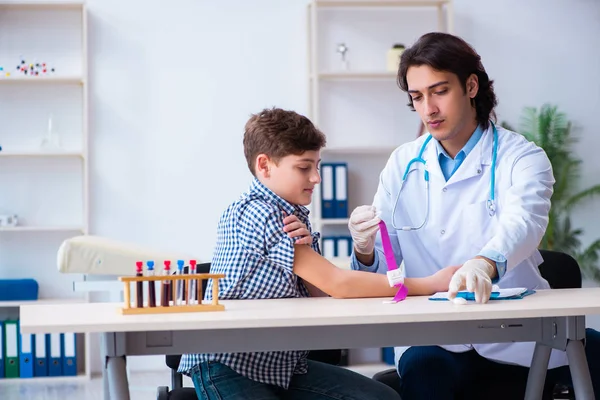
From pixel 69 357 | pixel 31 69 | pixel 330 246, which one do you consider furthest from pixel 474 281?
pixel 31 69

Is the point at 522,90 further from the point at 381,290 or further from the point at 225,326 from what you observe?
the point at 225,326

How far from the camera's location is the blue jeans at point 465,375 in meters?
1.99

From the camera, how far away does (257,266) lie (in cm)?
191

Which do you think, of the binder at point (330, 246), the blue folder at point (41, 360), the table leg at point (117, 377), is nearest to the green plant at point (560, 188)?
the binder at point (330, 246)

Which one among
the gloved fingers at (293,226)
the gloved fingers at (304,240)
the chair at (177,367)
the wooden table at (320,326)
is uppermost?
the gloved fingers at (293,226)

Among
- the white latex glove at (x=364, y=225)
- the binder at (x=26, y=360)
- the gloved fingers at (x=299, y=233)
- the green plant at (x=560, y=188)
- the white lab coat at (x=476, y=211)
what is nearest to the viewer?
the gloved fingers at (x=299, y=233)

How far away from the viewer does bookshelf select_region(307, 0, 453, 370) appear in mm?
4980

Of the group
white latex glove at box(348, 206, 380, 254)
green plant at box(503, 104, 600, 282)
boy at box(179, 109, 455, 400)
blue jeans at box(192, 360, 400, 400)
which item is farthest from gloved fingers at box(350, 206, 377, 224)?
green plant at box(503, 104, 600, 282)

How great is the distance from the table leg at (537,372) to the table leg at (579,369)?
0.13 metres

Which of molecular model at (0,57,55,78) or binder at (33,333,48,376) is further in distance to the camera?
molecular model at (0,57,55,78)

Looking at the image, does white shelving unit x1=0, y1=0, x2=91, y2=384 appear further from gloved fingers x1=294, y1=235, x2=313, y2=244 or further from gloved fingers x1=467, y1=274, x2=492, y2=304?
gloved fingers x1=467, y1=274, x2=492, y2=304

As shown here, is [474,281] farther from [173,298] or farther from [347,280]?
[173,298]

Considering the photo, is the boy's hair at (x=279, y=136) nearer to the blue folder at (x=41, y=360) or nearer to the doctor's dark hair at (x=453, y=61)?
the doctor's dark hair at (x=453, y=61)

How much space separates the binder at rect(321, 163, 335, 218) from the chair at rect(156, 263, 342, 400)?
8.17ft
